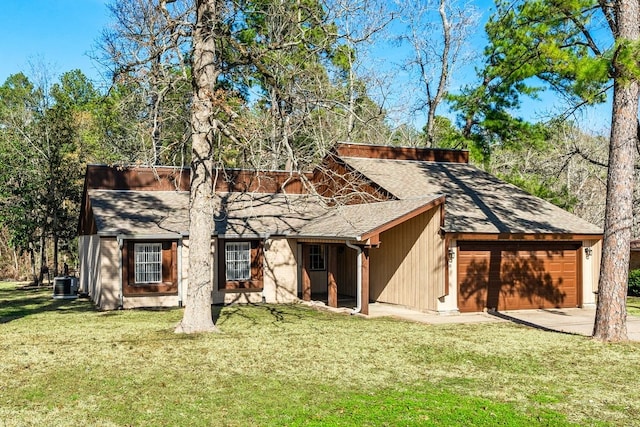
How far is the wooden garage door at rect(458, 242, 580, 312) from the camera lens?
52.4 feet

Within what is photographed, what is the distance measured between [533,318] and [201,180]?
9207 millimetres

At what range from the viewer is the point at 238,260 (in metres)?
18.2

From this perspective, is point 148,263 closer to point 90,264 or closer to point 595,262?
point 90,264

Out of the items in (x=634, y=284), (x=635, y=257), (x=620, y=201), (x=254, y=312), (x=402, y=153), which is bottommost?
(x=634, y=284)

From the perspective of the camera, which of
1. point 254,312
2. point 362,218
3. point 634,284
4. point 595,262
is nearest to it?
point 254,312

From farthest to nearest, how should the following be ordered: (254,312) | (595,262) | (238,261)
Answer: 1. (238,261)
2. (595,262)
3. (254,312)

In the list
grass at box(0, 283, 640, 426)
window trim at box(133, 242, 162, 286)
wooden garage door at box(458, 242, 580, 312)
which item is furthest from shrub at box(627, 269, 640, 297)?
window trim at box(133, 242, 162, 286)

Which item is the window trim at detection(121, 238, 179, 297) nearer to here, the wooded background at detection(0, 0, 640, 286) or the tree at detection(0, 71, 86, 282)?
the wooded background at detection(0, 0, 640, 286)

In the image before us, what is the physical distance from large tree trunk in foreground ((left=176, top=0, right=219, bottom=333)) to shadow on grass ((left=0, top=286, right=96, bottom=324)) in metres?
5.32

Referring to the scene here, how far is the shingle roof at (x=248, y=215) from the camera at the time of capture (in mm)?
15805

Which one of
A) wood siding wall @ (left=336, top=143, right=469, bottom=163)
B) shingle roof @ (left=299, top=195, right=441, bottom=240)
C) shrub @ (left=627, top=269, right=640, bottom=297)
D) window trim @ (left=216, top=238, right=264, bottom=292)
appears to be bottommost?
shrub @ (left=627, top=269, right=640, bottom=297)

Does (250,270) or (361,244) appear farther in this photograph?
(250,270)

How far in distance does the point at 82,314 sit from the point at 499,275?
11359 mm

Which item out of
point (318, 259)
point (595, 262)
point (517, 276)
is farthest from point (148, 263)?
point (595, 262)
